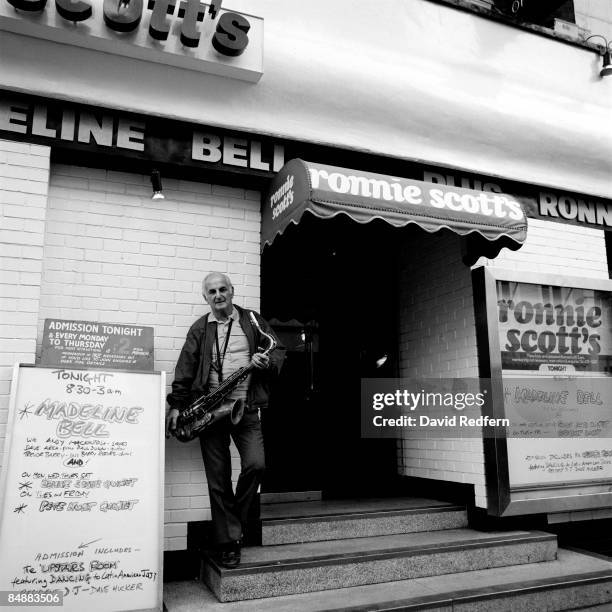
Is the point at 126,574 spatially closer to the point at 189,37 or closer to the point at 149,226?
the point at 149,226

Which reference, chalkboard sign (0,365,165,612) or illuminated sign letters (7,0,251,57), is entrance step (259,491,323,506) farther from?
illuminated sign letters (7,0,251,57)

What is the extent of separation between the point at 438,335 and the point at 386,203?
83.1 inches

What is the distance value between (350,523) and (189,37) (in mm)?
3968

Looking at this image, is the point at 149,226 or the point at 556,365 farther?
the point at 556,365

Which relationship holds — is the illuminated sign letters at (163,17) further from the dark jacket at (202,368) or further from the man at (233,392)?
the dark jacket at (202,368)

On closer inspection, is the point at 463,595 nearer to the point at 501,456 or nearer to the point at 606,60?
the point at 501,456

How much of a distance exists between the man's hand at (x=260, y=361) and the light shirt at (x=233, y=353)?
0.17m

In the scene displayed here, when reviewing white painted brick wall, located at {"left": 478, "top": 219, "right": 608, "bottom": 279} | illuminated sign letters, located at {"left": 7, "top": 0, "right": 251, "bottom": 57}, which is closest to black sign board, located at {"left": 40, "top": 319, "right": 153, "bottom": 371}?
illuminated sign letters, located at {"left": 7, "top": 0, "right": 251, "bottom": 57}

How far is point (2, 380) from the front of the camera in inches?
148

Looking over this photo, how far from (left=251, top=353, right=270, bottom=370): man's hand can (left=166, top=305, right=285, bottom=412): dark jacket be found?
0.19ft

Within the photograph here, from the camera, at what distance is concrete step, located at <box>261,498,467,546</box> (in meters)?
4.33

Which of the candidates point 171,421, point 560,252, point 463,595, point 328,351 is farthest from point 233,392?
point 560,252

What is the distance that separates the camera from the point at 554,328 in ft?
17.9

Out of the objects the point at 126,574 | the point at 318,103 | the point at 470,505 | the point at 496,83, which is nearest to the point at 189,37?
the point at 318,103
